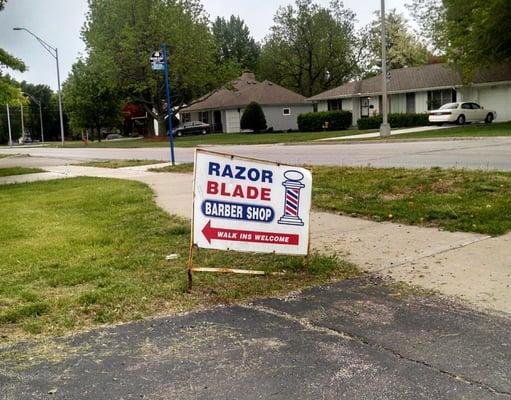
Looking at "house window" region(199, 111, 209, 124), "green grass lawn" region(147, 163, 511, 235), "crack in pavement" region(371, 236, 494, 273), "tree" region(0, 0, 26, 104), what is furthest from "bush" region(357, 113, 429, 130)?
"crack in pavement" region(371, 236, 494, 273)

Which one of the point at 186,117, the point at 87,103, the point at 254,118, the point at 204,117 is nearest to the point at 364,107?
the point at 254,118

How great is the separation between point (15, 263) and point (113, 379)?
3.36 metres

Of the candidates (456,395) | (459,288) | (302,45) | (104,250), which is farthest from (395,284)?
(302,45)

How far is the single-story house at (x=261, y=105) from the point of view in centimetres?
5491

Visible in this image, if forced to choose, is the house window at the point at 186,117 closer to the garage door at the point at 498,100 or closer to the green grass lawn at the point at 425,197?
the garage door at the point at 498,100

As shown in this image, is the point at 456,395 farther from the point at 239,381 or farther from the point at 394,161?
the point at 394,161

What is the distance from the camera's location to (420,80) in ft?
144

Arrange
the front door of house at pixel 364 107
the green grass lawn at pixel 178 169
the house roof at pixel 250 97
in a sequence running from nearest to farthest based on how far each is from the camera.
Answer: the green grass lawn at pixel 178 169
the front door of house at pixel 364 107
the house roof at pixel 250 97

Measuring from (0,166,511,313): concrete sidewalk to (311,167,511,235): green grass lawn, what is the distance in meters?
0.40

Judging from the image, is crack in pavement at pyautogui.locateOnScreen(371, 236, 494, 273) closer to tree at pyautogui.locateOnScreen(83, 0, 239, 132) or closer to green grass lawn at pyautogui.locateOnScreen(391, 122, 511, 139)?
green grass lawn at pyautogui.locateOnScreen(391, 122, 511, 139)

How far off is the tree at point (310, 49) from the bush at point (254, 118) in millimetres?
15490

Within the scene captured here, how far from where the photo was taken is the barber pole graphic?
570 centimetres

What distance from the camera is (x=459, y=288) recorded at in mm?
5160

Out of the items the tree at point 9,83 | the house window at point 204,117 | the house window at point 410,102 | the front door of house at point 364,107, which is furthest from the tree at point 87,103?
the tree at point 9,83
